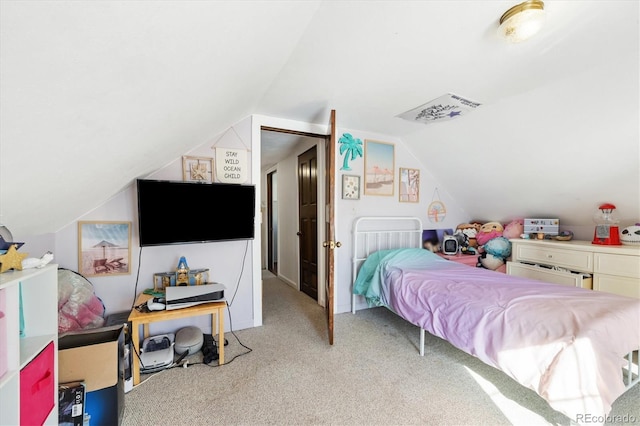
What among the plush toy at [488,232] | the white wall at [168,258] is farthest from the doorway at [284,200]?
the plush toy at [488,232]

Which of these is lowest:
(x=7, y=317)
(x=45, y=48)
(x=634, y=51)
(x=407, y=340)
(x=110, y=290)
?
(x=407, y=340)

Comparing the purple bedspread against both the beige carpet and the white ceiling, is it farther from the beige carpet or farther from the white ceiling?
the white ceiling

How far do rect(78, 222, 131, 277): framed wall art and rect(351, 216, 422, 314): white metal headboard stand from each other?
225 centimetres

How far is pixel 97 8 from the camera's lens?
0.59 meters

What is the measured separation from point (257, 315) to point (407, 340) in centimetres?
152

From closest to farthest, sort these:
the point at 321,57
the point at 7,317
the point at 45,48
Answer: the point at 45,48 < the point at 7,317 < the point at 321,57

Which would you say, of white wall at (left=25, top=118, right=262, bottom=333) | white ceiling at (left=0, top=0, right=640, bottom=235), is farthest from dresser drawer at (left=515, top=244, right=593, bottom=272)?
white wall at (left=25, top=118, right=262, bottom=333)

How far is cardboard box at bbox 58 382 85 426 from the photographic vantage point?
50.8 inches

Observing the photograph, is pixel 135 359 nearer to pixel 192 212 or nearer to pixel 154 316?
pixel 154 316

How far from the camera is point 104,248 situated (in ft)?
7.11

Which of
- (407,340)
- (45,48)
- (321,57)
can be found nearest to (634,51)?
(321,57)

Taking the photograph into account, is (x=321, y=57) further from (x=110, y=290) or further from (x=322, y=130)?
(x=110, y=290)

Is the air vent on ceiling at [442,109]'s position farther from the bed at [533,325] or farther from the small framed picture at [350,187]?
the bed at [533,325]

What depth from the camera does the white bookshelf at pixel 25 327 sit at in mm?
941
